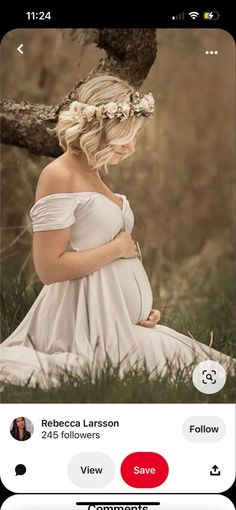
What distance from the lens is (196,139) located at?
1870 millimetres

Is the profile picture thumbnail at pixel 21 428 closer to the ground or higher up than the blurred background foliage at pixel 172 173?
closer to the ground

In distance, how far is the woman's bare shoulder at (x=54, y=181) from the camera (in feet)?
6.07

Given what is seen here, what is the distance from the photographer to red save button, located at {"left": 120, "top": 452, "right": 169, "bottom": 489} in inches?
71.9

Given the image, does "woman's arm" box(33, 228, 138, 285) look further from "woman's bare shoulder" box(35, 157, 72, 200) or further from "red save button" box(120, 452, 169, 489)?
"red save button" box(120, 452, 169, 489)

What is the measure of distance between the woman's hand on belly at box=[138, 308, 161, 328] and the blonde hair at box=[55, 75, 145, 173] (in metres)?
0.28

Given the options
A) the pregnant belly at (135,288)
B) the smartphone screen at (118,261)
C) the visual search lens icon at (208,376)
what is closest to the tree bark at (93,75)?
the smartphone screen at (118,261)

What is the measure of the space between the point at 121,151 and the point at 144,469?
1.82 feet

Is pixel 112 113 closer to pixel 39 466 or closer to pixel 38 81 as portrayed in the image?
pixel 38 81

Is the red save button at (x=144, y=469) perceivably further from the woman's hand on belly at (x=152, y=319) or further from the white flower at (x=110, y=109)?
the white flower at (x=110, y=109)

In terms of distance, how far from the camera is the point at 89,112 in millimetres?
1853

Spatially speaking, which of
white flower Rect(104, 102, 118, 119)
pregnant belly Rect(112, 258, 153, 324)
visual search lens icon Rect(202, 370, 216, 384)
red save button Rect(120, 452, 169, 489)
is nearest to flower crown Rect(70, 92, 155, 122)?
white flower Rect(104, 102, 118, 119)
